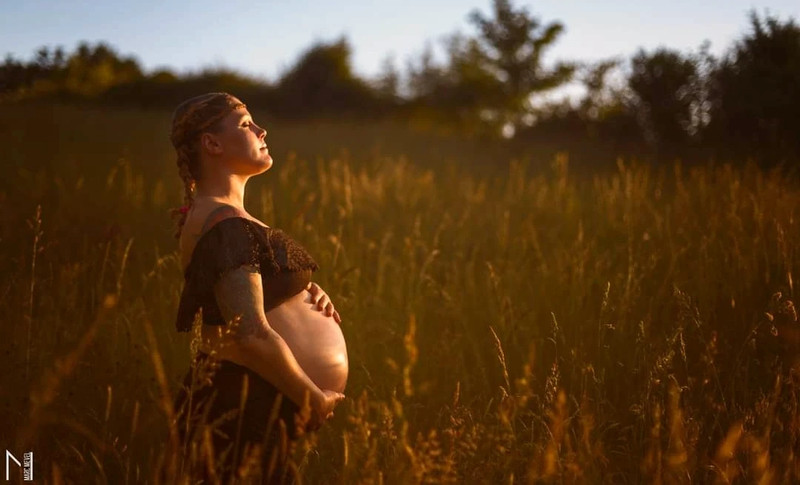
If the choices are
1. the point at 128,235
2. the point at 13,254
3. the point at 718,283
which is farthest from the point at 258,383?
the point at 128,235

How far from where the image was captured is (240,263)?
76.6 inches

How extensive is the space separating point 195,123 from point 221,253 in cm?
50

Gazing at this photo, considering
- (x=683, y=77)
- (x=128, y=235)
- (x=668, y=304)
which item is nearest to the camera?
(x=668, y=304)

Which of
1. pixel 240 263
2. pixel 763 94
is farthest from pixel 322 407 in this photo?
pixel 763 94

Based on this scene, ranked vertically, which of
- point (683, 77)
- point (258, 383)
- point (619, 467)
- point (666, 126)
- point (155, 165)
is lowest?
point (619, 467)

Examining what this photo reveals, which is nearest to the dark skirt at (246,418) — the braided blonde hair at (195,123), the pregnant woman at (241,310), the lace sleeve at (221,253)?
the pregnant woman at (241,310)

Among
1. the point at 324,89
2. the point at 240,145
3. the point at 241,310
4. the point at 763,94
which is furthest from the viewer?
the point at 324,89

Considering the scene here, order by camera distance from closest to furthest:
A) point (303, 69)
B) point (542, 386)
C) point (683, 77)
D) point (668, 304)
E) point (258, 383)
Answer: point (258, 383) → point (542, 386) → point (668, 304) → point (683, 77) → point (303, 69)

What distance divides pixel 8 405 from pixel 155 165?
5.71 m

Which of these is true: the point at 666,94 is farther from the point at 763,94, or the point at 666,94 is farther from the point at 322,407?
the point at 322,407

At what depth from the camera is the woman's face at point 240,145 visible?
2.16 meters

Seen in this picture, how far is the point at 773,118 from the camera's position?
26.6 ft

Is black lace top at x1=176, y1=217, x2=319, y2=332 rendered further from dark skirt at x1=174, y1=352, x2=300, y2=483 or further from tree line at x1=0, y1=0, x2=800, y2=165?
tree line at x1=0, y1=0, x2=800, y2=165

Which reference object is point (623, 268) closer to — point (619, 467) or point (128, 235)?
point (619, 467)
